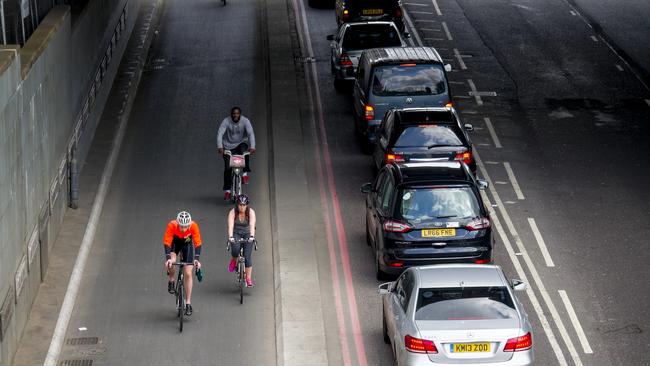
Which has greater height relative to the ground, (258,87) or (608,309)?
(608,309)

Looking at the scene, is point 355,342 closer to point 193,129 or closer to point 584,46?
point 193,129

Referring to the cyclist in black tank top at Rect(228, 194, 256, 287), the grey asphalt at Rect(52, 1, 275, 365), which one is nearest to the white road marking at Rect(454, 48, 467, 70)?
the grey asphalt at Rect(52, 1, 275, 365)

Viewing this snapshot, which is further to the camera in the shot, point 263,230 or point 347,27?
point 347,27

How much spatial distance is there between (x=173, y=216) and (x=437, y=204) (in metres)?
6.45

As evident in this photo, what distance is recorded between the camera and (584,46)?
38.4 metres

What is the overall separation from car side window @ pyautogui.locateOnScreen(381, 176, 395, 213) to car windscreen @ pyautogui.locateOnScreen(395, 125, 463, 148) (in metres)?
3.37

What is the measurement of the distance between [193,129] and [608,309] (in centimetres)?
1372

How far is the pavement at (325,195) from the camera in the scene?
19.2 m

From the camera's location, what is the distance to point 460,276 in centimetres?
1691

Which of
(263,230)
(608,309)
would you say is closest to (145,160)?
(263,230)

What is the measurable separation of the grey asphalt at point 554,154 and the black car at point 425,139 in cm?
A: 122

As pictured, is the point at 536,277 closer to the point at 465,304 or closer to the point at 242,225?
the point at 242,225

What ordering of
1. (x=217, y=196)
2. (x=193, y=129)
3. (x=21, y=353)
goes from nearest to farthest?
(x=21, y=353)
(x=217, y=196)
(x=193, y=129)

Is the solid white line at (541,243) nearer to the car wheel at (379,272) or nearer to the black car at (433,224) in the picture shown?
the black car at (433,224)
